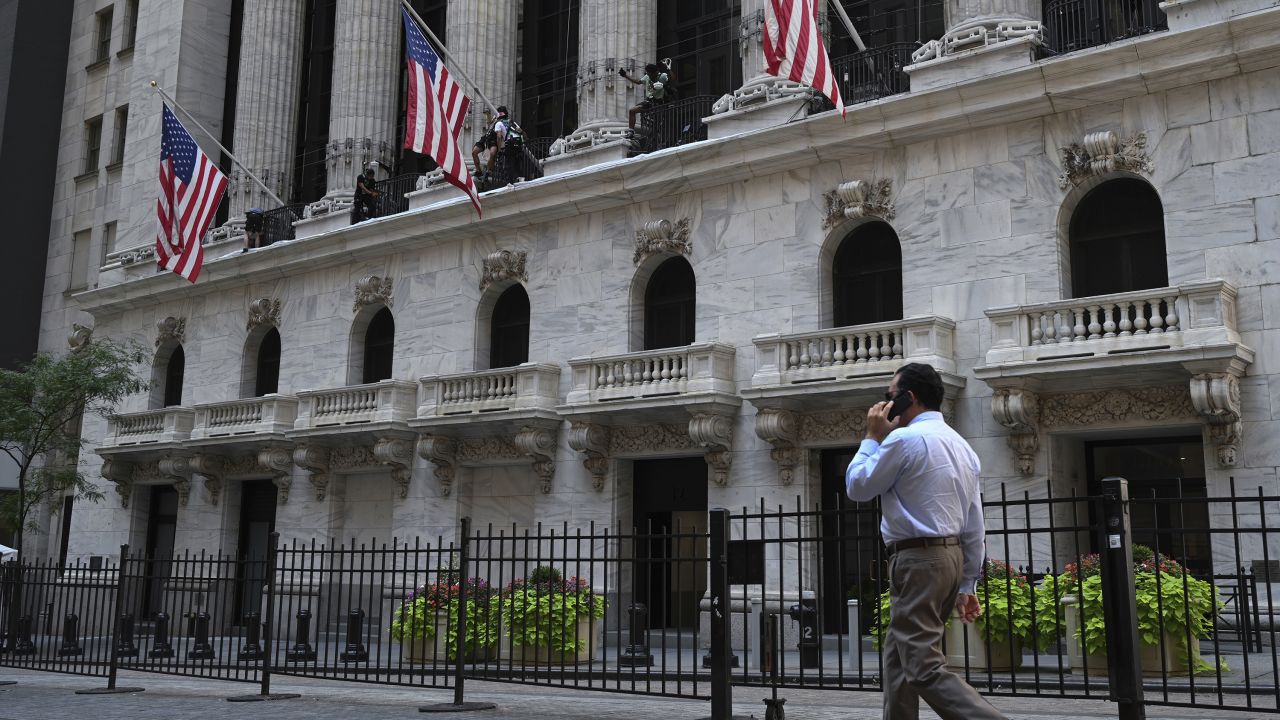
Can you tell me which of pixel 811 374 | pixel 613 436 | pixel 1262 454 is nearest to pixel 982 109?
pixel 811 374

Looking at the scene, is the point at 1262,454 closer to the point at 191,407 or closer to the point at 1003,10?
the point at 1003,10

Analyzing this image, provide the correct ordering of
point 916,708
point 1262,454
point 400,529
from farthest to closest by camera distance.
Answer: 1. point 400,529
2. point 1262,454
3. point 916,708

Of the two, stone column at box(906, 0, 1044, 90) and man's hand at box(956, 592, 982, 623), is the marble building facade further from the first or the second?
man's hand at box(956, 592, 982, 623)

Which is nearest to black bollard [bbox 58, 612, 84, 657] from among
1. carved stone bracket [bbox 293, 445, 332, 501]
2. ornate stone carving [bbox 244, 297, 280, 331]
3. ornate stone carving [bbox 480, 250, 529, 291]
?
carved stone bracket [bbox 293, 445, 332, 501]

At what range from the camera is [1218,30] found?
18516 millimetres

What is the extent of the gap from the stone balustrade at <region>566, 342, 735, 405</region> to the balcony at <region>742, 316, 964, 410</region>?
80 cm

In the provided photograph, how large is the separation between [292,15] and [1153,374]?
27564 millimetres

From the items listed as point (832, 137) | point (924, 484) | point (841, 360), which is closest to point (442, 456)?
point (841, 360)

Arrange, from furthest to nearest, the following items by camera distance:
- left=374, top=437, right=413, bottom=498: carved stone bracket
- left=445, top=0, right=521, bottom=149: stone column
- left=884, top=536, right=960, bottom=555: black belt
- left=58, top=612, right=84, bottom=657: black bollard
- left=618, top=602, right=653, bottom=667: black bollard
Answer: left=445, top=0, right=521, bottom=149: stone column < left=374, top=437, right=413, bottom=498: carved stone bracket < left=58, top=612, right=84, bottom=657: black bollard < left=618, top=602, right=653, bottom=667: black bollard < left=884, top=536, right=960, bottom=555: black belt

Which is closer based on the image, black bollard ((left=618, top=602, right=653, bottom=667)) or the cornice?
black bollard ((left=618, top=602, right=653, bottom=667))

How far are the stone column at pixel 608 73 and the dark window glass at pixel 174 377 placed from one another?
15.7m

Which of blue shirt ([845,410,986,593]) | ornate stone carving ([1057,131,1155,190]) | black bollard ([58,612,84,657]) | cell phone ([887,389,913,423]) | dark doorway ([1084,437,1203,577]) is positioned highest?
ornate stone carving ([1057,131,1155,190])

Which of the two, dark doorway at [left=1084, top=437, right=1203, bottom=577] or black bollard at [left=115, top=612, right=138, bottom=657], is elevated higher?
dark doorway at [left=1084, top=437, right=1203, bottom=577]

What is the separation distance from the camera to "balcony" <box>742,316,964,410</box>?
20.3 meters
